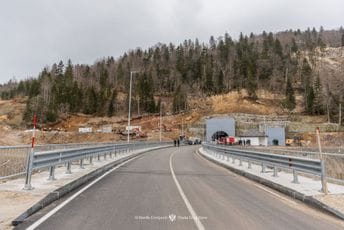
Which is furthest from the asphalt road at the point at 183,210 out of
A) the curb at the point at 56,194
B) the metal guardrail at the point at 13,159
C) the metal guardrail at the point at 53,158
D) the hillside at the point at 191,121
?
the hillside at the point at 191,121

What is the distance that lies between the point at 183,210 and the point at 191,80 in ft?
498

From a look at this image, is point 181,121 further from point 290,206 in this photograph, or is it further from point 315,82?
point 290,206

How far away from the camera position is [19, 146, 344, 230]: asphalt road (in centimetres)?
743

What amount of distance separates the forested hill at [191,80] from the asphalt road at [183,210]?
11459cm

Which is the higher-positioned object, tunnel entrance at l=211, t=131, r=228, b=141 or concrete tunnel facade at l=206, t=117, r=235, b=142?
concrete tunnel facade at l=206, t=117, r=235, b=142

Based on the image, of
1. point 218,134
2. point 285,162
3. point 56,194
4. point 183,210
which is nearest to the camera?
point 183,210

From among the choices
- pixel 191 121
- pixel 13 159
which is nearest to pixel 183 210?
pixel 13 159

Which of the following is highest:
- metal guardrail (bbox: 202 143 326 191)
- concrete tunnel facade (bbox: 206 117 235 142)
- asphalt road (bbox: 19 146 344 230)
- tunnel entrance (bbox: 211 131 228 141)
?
concrete tunnel facade (bbox: 206 117 235 142)

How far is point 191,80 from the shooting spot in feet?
523

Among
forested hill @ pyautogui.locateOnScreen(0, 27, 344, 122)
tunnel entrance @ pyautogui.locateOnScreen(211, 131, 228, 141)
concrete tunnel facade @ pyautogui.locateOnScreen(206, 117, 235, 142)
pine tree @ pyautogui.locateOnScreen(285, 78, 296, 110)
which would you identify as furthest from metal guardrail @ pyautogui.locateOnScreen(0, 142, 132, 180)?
pine tree @ pyautogui.locateOnScreen(285, 78, 296, 110)

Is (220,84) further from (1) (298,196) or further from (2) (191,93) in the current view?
(1) (298,196)

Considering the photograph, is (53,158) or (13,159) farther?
(13,159)

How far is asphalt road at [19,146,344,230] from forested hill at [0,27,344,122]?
11459 centimetres

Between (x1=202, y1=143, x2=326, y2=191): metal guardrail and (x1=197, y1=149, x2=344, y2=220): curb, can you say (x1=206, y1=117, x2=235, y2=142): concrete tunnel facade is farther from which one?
(x1=197, y1=149, x2=344, y2=220): curb
